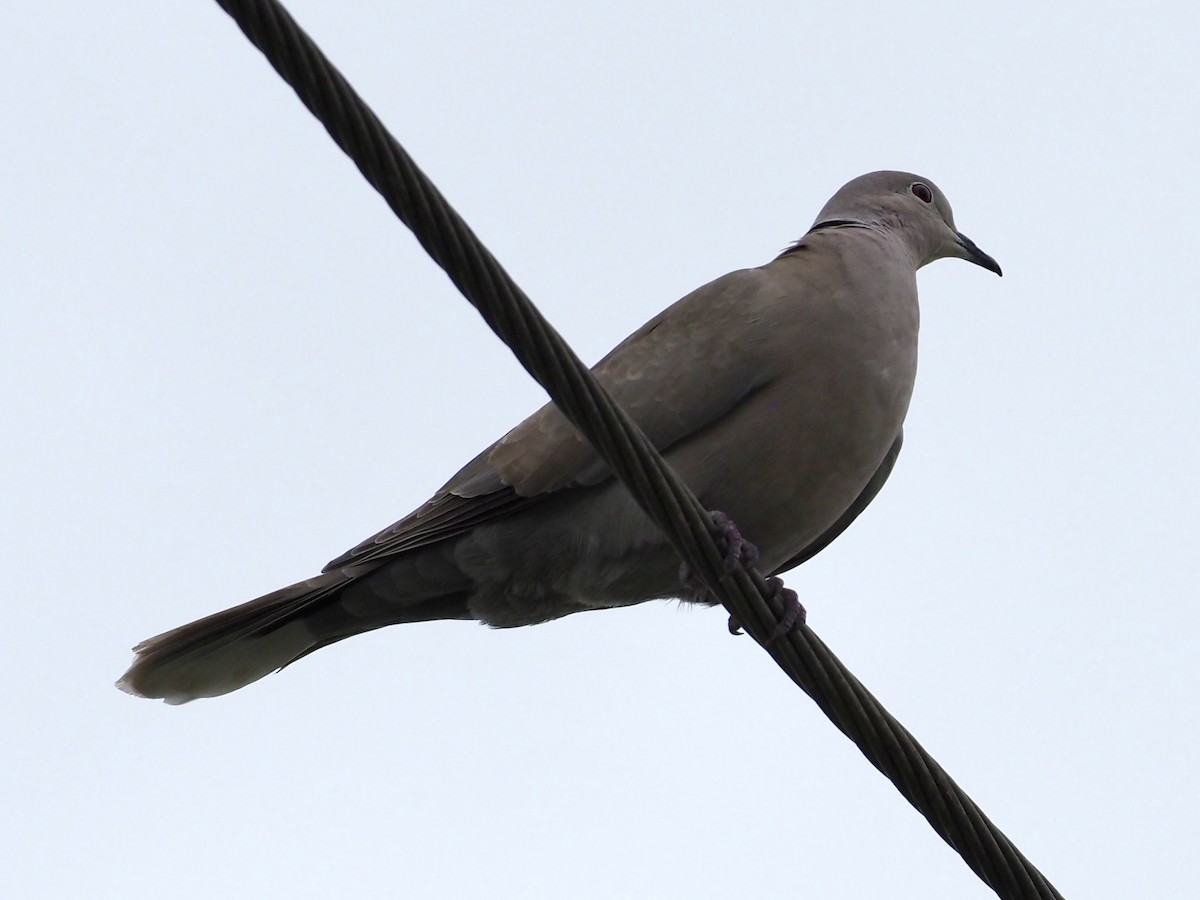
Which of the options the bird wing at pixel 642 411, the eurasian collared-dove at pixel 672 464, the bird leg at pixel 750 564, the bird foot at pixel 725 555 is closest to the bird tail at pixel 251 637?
the eurasian collared-dove at pixel 672 464

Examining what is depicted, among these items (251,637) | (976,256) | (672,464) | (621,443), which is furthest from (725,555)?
(976,256)

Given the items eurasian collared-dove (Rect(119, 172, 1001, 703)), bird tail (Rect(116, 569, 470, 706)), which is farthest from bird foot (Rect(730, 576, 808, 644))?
bird tail (Rect(116, 569, 470, 706))

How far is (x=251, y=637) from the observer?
449cm

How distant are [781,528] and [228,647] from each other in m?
1.59

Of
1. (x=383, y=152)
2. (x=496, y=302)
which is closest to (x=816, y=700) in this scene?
(x=496, y=302)

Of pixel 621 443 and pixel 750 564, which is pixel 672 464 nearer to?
pixel 750 564

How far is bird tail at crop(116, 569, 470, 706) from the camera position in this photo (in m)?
4.41

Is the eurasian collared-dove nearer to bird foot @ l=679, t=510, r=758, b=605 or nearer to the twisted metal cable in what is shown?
bird foot @ l=679, t=510, r=758, b=605

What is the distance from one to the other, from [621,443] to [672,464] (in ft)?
5.24

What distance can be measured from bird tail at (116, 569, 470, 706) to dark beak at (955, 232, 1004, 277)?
2240 mm

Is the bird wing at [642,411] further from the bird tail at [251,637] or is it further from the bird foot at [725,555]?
the bird foot at [725,555]

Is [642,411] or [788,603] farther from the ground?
[642,411]

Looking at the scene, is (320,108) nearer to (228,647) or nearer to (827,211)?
(228,647)

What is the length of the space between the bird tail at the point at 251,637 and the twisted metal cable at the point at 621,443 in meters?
1.58
